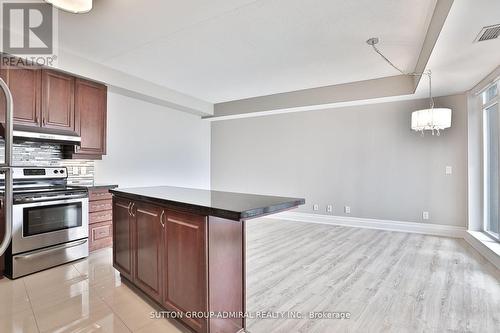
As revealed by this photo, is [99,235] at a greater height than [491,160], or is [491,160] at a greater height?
[491,160]

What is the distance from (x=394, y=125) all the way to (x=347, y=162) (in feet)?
3.55

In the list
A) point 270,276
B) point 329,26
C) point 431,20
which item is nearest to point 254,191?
point 270,276

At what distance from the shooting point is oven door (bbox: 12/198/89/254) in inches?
114

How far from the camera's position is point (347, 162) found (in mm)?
5457

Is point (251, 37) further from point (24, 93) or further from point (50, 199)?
point (50, 199)

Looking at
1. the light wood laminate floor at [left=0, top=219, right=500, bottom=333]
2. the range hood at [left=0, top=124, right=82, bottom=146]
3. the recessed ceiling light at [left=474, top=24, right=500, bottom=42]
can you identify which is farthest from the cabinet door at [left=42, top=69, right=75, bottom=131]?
the recessed ceiling light at [left=474, top=24, right=500, bottom=42]

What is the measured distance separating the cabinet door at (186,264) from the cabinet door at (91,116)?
2.65m

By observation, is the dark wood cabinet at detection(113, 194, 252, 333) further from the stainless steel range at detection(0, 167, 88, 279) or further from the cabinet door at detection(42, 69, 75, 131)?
the cabinet door at detection(42, 69, 75, 131)

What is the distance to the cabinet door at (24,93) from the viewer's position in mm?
3084

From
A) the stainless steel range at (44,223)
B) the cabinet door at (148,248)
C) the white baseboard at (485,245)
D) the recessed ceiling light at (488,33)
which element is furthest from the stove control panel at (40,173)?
the white baseboard at (485,245)

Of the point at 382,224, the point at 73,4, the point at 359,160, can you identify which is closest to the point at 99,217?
the point at 73,4

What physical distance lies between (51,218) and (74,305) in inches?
52.3

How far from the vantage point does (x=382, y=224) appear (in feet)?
16.7

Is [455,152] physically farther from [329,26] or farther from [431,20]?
[329,26]
